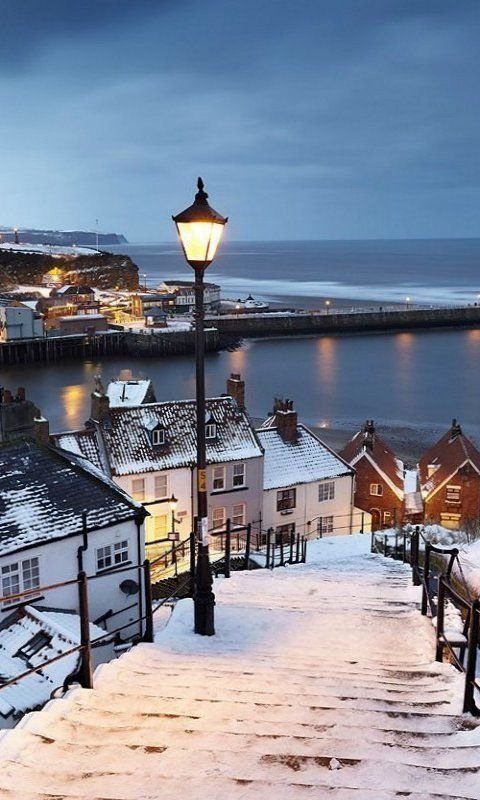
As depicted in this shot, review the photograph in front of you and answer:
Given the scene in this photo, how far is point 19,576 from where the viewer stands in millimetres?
17031

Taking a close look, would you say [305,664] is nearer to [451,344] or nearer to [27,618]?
[27,618]

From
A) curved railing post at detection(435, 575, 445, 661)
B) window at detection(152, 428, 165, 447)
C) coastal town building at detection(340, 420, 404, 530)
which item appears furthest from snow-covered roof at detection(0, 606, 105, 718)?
coastal town building at detection(340, 420, 404, 530)

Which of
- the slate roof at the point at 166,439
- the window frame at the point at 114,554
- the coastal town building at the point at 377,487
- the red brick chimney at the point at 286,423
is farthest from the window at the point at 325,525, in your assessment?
the window frame at the point at 114,554

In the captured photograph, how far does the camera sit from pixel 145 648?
7273mm

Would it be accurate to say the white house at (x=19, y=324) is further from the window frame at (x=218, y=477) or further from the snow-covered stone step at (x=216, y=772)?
the snow-covered stone step at (x=216, y=772)

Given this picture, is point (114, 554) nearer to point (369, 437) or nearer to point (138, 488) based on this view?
point (138, 488)

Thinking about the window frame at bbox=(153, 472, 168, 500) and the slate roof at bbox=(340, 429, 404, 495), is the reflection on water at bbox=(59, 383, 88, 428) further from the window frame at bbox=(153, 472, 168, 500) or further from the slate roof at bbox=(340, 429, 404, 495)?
the window frame at bbox=(153, 472, 168, 500)

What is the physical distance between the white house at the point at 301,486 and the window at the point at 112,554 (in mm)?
10937

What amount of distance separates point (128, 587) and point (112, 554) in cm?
98

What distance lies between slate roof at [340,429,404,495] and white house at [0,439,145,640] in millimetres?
16088

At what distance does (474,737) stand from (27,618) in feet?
43.2

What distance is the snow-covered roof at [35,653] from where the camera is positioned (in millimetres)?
13315

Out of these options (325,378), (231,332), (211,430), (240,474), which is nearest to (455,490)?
(240,474)

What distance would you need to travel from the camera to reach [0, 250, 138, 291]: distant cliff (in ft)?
544
